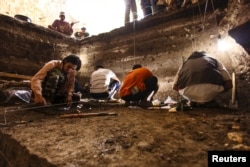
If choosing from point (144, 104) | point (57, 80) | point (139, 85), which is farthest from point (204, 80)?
point (57, 80)

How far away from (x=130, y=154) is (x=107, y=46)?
6788 mm

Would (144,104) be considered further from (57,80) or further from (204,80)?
(57,80)

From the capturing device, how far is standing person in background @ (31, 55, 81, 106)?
14.0 feet

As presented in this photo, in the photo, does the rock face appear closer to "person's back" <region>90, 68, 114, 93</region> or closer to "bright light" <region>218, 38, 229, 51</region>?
"bright light" <region>218, 38, 229, 51</region>

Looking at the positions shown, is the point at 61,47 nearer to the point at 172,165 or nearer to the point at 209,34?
the point at 209,34

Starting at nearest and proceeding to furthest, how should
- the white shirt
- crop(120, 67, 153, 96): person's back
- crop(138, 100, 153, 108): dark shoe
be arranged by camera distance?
crop(138, 100, 153, 108): dark shoe → crop(120, 67, 153, 96): person's back → the white shirt

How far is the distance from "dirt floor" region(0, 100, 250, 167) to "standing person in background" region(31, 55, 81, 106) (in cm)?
123

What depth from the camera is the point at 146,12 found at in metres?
7.76

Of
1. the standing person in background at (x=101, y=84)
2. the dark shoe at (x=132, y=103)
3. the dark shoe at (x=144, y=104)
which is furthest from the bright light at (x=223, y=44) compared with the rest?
the standing person in background at (x=101, y=84)

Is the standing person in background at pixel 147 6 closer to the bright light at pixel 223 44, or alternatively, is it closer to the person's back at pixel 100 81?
the person's back at pixel 100 81

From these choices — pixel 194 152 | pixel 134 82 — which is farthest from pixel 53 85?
pixel 194 152

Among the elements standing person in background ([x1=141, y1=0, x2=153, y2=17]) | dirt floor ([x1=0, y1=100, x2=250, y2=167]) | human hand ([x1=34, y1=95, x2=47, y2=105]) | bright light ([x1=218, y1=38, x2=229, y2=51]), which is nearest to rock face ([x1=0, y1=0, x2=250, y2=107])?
bright light ([x1=218, y1=38, x2=229, y2=51])

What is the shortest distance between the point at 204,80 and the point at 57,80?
9.27 ft

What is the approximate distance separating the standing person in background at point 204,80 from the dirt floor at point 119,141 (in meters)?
1.35
